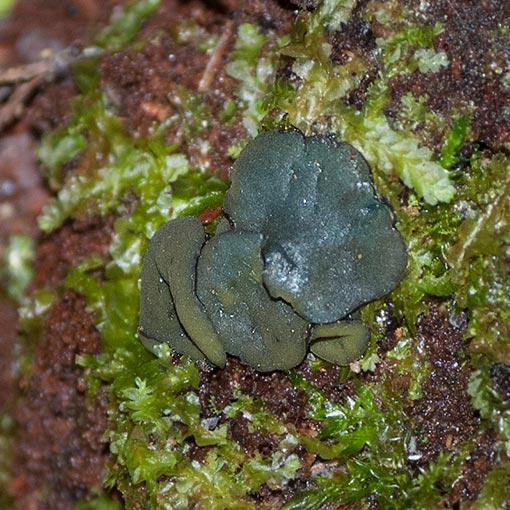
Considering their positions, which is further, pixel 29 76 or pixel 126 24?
pixel 29 76

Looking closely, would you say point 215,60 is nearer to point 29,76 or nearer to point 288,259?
point 288,259

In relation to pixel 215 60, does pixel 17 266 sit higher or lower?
lower

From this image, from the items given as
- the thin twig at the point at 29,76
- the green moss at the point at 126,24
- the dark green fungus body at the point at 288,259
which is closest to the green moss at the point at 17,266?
the thin twig at the point at 29,76

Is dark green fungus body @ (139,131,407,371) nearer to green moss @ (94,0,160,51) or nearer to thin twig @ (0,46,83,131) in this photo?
green moss @ (94,0,160,51)

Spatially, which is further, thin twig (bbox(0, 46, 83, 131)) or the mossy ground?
thin twig (bbox(0, 46, 83, 131))

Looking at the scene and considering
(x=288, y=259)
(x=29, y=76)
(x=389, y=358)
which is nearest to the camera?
(x=288, y=259)

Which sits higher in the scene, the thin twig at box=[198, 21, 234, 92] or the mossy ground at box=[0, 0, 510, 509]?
the thin twig at box=[198, 21, 234, 92]

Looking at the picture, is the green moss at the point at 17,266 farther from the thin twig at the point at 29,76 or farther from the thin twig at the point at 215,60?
the thin twig at the point at 215,60

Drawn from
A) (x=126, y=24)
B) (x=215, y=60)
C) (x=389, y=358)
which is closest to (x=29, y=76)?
(x=126, y=24)

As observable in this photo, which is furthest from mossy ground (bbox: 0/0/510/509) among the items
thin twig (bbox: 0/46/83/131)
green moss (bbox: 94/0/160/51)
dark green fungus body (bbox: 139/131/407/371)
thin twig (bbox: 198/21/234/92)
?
thin twig (bbox: 0/46/83/131)
